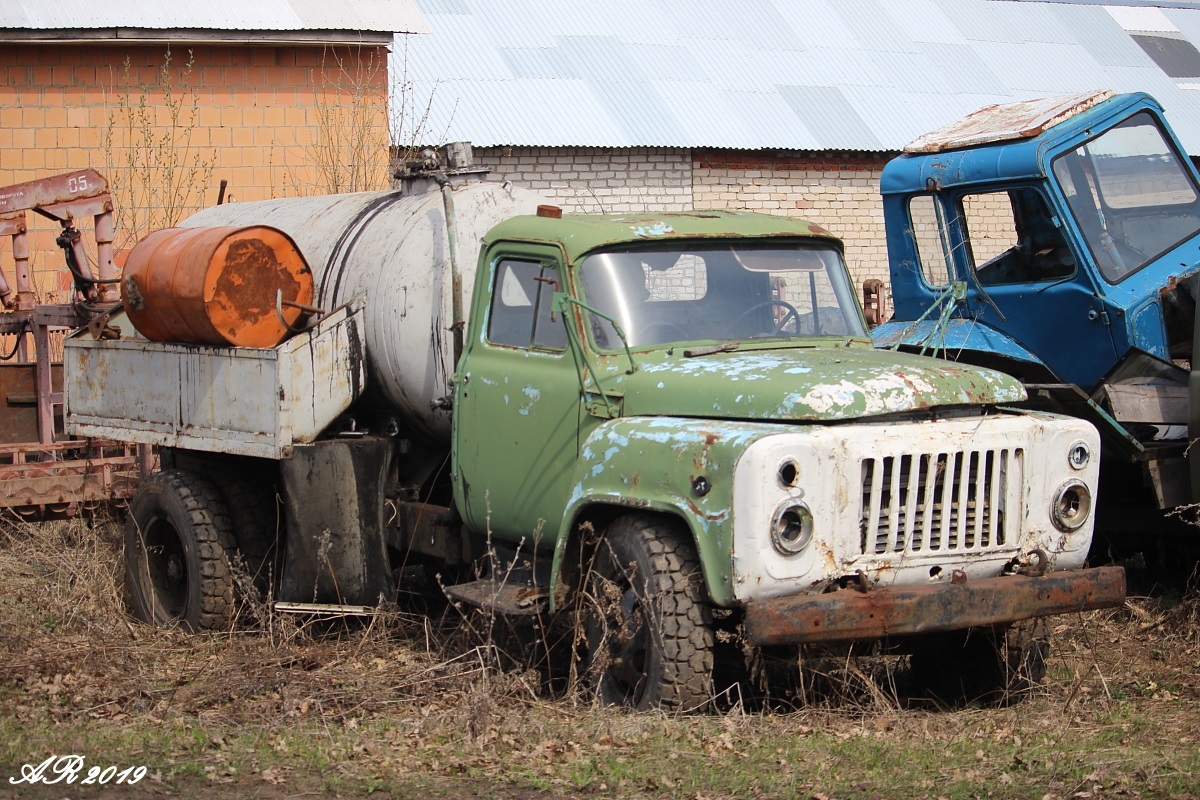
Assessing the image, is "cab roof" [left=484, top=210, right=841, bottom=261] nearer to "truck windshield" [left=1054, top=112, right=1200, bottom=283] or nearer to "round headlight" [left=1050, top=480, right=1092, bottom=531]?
"round headlight" [left=1050, top=480, right=1092, bottom=531]

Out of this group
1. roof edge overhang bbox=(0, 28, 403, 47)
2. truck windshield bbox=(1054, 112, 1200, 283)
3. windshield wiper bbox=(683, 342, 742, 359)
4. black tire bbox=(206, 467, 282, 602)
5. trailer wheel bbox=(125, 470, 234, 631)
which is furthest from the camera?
roof edge overhang bbox=(0, 28, 403, 47)

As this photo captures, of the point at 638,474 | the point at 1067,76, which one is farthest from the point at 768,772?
the point at 1067,76

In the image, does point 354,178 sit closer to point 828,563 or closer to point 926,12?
point 828,563

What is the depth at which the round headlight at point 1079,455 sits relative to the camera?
576cm

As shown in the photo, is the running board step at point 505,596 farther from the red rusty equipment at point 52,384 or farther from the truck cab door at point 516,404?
the red rusty equipment at point 52,384

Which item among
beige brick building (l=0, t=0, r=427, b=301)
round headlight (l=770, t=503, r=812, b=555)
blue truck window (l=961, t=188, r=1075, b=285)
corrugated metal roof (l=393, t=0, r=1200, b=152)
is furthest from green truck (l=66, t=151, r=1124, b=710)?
corrugated metal roof (l=393, t=0, r=1200, b=152)

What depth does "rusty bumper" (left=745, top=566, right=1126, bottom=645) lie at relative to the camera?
5.07 metres

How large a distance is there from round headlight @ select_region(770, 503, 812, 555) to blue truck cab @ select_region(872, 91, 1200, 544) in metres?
2.43

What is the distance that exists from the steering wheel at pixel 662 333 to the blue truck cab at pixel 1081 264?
1.96m

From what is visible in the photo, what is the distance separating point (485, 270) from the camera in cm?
675

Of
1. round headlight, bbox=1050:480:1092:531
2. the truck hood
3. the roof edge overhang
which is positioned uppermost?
the roof edge overhang

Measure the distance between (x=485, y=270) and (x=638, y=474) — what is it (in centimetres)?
164

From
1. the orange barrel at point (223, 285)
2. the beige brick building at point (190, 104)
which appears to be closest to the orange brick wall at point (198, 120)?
the beige brick building at point (190, 104)

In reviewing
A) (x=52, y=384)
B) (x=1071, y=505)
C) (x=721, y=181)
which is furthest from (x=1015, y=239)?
(x=721, y=181)
